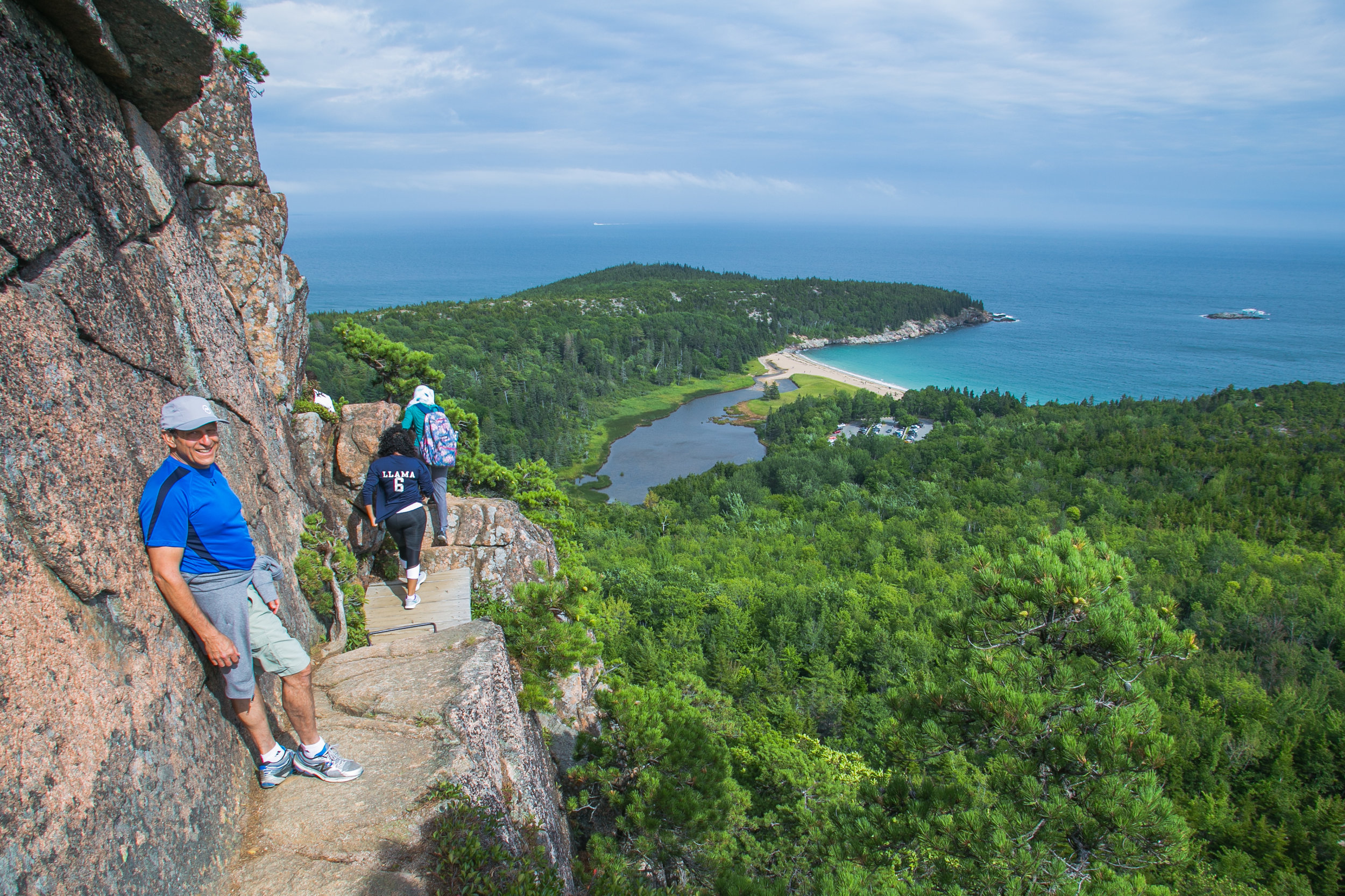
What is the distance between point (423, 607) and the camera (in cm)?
880

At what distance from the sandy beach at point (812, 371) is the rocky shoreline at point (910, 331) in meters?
6.16

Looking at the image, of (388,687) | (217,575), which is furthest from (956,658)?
(217,575)

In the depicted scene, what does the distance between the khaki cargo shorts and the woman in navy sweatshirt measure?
3679 millimetres

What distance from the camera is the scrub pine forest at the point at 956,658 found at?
21.5 ft

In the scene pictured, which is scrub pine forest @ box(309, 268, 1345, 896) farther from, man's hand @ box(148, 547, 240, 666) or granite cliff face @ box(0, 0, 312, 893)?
man's hand @ box(148, 547, 240, 666)

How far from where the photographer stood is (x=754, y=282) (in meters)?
165

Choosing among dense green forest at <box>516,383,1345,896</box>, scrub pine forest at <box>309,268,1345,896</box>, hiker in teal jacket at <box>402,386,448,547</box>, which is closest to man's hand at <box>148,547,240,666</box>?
scrub pine forest at <box>309,268,1345,896</box>

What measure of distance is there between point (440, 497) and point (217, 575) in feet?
18.1

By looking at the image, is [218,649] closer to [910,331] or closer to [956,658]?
[956,658]

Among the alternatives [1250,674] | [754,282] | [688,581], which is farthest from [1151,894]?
[754,282]

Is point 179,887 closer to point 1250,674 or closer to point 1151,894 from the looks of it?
point 1151,894

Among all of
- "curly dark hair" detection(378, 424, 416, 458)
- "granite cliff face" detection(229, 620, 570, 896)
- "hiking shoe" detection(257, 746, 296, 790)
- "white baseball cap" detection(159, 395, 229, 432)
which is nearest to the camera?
"white baseball cap" detection(159, 395, 229, 432)

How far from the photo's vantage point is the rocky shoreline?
143625 mm

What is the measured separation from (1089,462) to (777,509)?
80.1ft
